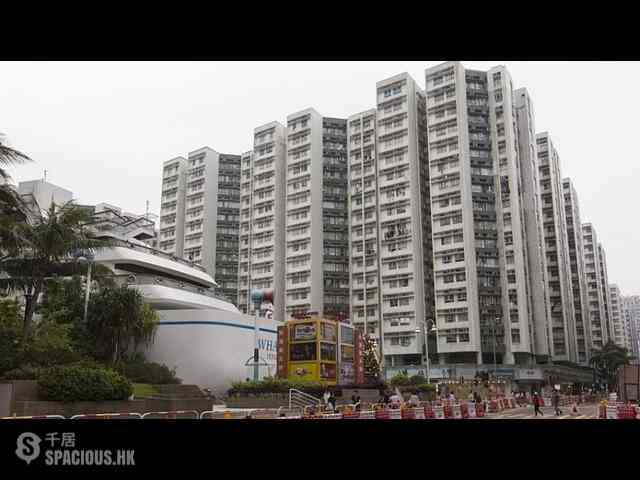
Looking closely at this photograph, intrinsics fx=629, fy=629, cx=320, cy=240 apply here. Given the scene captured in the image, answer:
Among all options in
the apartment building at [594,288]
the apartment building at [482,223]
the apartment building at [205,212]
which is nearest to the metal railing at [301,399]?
the apartment building at [482,223]

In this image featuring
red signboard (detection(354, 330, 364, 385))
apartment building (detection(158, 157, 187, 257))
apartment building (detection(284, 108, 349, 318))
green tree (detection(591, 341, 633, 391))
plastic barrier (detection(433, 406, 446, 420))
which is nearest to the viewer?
plastic barrier (detection(433, 406, 446, 420))

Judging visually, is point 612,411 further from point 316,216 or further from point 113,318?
point 316,216

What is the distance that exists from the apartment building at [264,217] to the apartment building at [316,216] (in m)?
2.28

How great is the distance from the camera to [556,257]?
2889 inches

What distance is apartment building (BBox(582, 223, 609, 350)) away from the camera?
264ft

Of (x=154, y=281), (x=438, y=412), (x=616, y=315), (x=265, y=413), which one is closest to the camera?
(x=265, y=413)

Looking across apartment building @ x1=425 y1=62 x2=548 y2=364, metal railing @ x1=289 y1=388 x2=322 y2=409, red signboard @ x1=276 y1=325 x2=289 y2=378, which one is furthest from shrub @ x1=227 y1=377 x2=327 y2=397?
apartment building @ x1=425 y1=62 x2=548 y2=364

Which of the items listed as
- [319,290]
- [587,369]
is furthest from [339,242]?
[587,369]

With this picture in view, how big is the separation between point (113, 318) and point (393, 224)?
4086 centimetres

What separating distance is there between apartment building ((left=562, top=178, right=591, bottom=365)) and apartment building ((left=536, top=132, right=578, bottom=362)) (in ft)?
6.57

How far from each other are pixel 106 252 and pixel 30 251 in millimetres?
10989

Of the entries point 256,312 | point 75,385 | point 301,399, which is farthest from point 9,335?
point 256,312

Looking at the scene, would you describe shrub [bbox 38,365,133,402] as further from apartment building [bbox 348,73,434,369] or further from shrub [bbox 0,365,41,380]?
apartment building [bbox 348,73,434,369]
